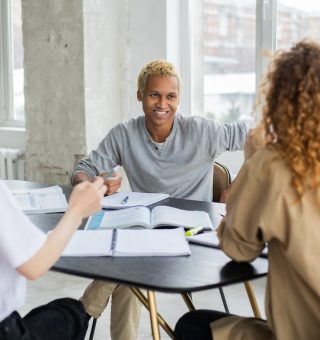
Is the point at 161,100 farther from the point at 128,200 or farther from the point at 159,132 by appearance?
the point at 128,200

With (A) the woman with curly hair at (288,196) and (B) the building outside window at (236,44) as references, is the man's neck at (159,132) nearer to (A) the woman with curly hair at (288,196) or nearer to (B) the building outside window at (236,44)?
(B) the building outside window at (236,44)

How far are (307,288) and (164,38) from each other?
9.30ft

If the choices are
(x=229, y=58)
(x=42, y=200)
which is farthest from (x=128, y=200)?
(x=229, y=58)

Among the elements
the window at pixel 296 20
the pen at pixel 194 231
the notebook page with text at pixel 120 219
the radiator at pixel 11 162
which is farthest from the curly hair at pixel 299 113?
the radiator at pixel 11 162

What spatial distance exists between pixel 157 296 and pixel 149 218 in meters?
1.47

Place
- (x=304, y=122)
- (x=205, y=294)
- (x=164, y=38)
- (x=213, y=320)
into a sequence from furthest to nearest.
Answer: (x=164, y=38) → (x=205, y=294) → (x=213, y=320) → (x=304, y=122)

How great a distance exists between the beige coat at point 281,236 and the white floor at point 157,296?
5.27ft

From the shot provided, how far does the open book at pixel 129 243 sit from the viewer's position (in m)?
1.86

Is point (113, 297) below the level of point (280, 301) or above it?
below

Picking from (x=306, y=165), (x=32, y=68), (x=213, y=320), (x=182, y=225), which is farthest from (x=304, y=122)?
(x=32, y=68)

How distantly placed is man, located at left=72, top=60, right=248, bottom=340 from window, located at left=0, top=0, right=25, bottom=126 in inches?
92.5

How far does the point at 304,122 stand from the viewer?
58.8 inches

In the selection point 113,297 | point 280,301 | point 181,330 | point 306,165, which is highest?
point 306,165

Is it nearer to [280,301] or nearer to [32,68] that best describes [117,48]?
[32,68]
